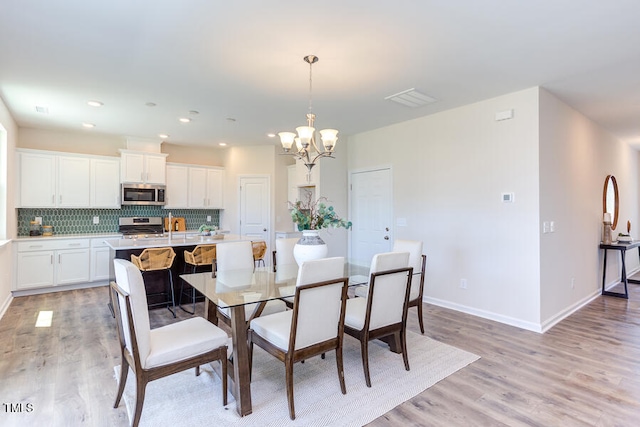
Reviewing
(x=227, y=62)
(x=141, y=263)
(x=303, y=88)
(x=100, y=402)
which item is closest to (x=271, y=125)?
(x=303, y=88)

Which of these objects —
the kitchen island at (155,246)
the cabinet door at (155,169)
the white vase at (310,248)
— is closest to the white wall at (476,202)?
the white vase at (310,248)

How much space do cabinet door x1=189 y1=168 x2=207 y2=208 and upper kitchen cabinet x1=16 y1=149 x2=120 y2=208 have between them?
4.12 feet

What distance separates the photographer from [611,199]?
5.50 m

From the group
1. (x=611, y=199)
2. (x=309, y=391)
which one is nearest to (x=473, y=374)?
(x=309, y=391)

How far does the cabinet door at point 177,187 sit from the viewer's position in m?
6.42

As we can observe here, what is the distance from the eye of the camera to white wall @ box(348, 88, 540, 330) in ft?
11.8

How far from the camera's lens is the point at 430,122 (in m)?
4.49

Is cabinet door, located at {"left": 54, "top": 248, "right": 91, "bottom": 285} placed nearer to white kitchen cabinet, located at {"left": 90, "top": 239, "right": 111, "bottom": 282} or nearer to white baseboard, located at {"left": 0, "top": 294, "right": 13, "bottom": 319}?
white kitchen cabinet, located at {"left": 90, "top": 239, "right": 111, "bottom": 282}

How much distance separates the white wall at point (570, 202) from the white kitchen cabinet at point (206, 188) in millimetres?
5640

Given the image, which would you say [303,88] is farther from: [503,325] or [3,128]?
[3,128]

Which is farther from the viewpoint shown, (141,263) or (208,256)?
(208,256)

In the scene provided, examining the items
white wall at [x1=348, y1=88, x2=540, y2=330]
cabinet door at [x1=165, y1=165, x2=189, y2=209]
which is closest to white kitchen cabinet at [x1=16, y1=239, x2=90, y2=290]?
cabinet door at [x1=165, y1=165, x2=189, y2=209]

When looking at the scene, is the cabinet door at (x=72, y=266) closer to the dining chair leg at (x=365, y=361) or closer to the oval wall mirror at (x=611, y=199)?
the dining chair leg at (x=365, y=361)

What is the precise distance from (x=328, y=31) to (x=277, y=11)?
1.36 feet
